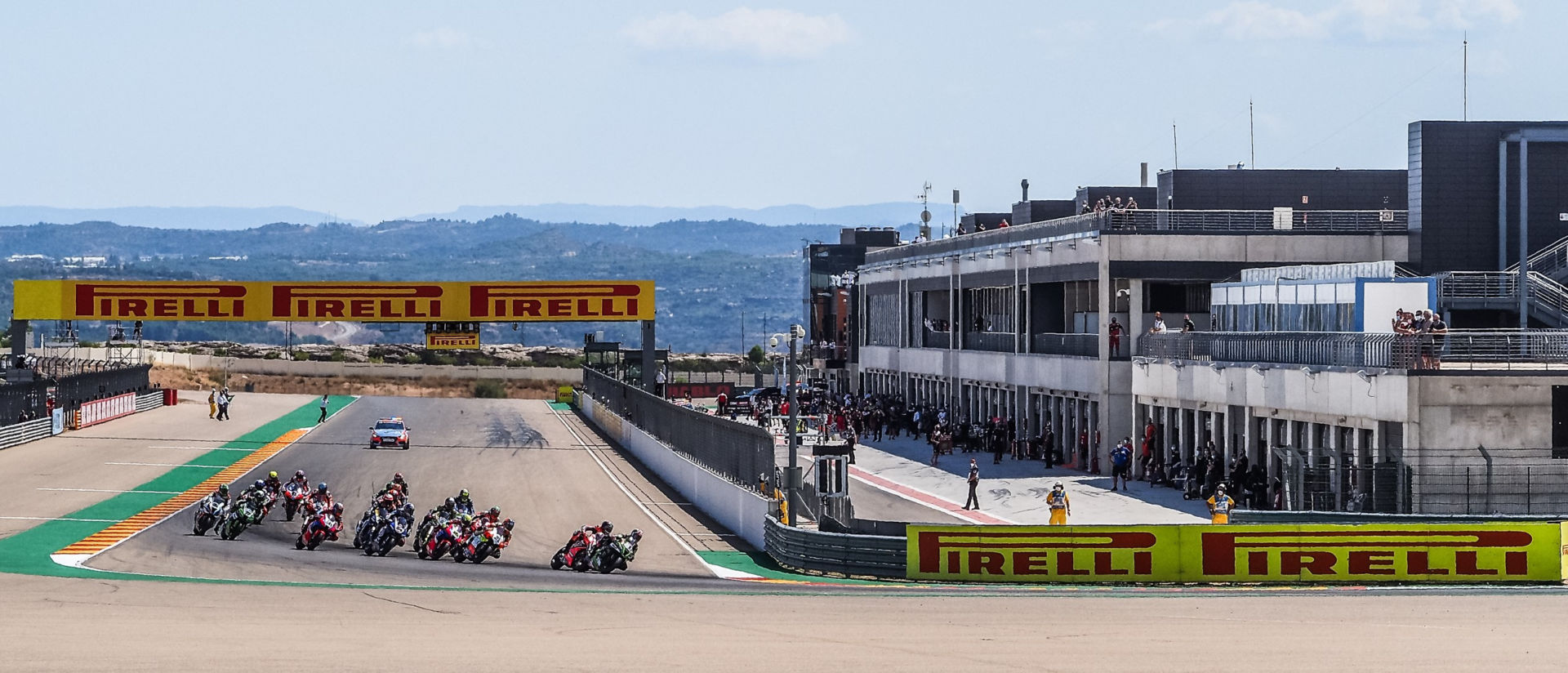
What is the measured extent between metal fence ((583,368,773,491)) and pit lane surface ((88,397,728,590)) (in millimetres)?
2167

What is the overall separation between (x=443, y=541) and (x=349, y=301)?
3394cm

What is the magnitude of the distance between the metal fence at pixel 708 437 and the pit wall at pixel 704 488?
244 mm

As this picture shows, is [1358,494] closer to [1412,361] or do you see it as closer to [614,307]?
[1412,361]

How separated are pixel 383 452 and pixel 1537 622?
45261 millimetres

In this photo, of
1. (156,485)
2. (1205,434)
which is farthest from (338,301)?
(1205,434)

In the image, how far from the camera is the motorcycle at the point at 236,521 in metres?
37.6

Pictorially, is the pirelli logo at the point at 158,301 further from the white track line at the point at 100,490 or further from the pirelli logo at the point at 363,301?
the white track line at the point at 100,490

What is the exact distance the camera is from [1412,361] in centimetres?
3825

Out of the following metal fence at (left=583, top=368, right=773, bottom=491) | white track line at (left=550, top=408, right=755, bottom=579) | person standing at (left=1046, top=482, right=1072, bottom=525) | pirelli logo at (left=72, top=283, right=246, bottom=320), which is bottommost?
white track line at (left=550, top=408, right=755, bottom=579)

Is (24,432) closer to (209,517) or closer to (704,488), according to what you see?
(209,517)

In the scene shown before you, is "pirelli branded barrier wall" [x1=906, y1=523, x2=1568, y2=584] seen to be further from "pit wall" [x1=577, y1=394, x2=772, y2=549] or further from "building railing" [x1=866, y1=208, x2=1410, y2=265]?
"building railing" [x1=866, y1=208, x2=1410, y2=265]

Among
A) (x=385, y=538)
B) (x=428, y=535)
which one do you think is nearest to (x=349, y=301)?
(x=385, y=538)

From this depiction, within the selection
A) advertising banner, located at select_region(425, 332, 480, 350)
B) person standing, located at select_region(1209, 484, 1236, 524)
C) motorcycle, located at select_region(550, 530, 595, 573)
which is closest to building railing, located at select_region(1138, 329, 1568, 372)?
person standing, located at select_region(1209, 484, 1236, 524)

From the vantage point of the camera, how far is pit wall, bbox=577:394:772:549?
3822cm
